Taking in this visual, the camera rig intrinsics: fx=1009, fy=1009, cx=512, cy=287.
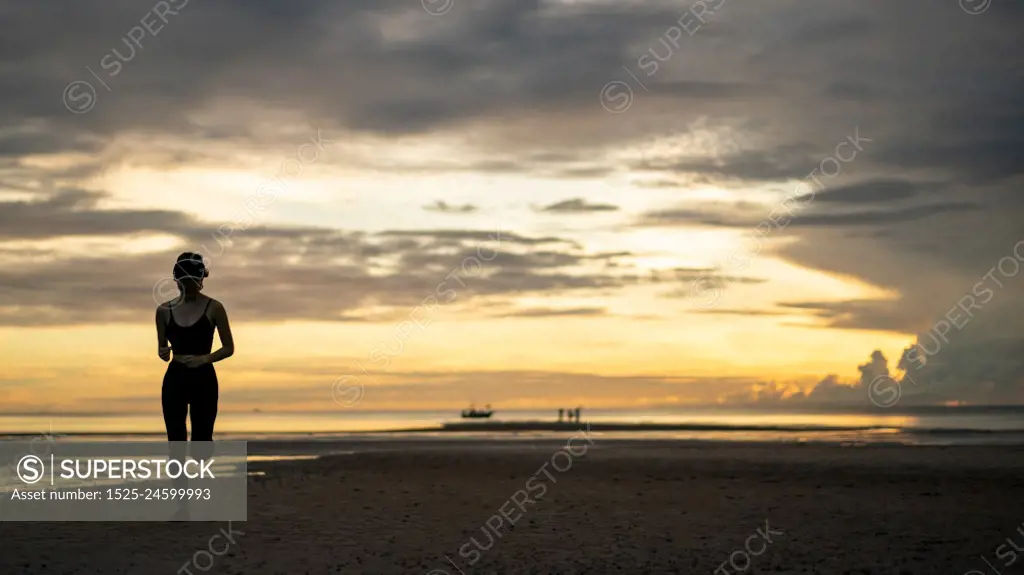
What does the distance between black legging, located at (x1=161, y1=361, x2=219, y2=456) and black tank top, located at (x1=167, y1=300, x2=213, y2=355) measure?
210mm

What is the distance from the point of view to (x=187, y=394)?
12.0 m

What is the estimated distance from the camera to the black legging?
470 inches

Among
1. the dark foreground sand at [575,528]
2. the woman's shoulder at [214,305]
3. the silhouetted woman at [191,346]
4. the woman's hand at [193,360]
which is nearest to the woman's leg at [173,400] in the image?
the silhouetted woman at [191,346]

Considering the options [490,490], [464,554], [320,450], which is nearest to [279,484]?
[490,490]

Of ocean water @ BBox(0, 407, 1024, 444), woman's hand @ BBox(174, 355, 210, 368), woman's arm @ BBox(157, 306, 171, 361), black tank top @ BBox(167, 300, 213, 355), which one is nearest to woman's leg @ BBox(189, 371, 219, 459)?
woman's hand @ BBox(174, 355, 210, 368)

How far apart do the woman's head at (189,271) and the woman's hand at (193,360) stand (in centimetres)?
76

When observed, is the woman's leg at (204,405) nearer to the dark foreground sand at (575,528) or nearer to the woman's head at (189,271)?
the woman's head at (189,271)

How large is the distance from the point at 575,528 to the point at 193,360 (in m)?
6.52

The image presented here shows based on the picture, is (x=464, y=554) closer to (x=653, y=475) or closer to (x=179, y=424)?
(x=179, y=424)

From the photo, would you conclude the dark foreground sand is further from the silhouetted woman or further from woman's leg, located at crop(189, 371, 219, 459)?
the silhouetted woman

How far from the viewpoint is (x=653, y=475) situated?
2697cm

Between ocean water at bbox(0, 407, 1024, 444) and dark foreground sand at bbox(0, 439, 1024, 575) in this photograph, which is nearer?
dark foreground sand at bbox(0, 439, 1024, 575)

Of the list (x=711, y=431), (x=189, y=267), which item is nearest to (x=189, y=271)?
(x=189, y=267)

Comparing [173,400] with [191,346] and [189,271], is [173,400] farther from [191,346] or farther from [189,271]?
[189,271]
